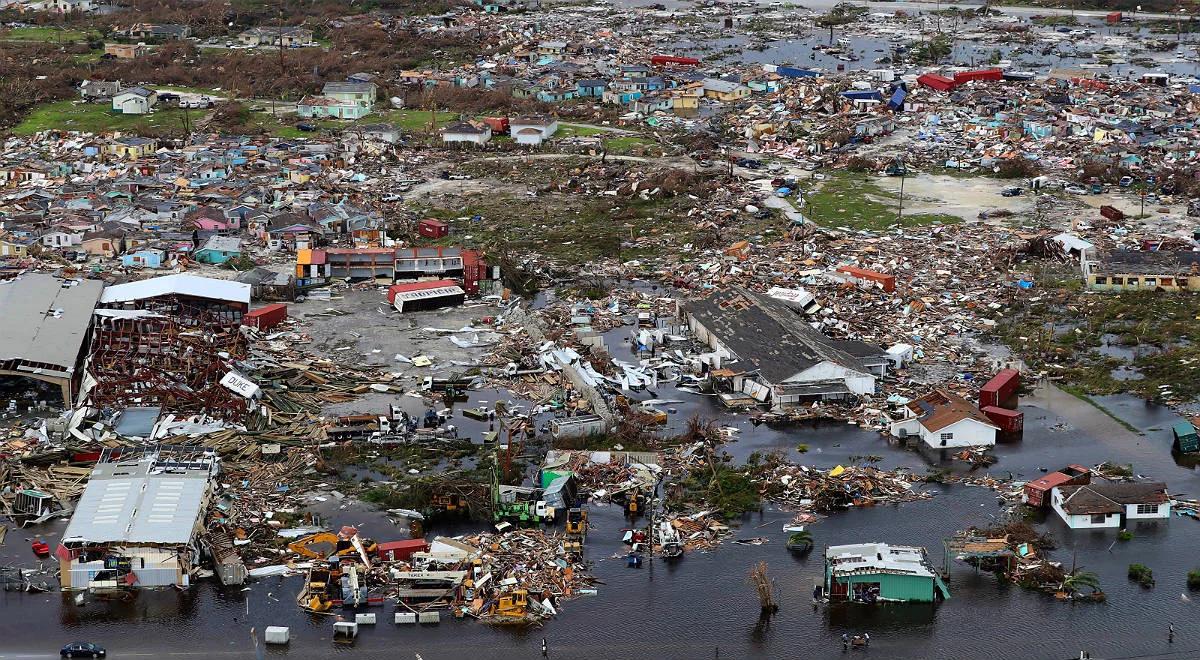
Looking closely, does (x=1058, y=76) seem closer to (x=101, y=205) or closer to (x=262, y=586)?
(x=101, y=205)

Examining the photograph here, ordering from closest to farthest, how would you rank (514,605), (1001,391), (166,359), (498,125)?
(514,605) < (1001,391) < (166,359) < (498,125)

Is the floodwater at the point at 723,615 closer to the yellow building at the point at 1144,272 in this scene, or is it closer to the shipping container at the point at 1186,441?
the shipping container at the point at 1186,441

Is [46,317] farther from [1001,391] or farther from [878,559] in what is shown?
[1001,391]

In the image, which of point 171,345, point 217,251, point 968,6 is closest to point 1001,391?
point 171,345

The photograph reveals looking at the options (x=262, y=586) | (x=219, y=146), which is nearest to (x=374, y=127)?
(x=219, y=146)

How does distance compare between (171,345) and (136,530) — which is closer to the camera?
(136,530)
